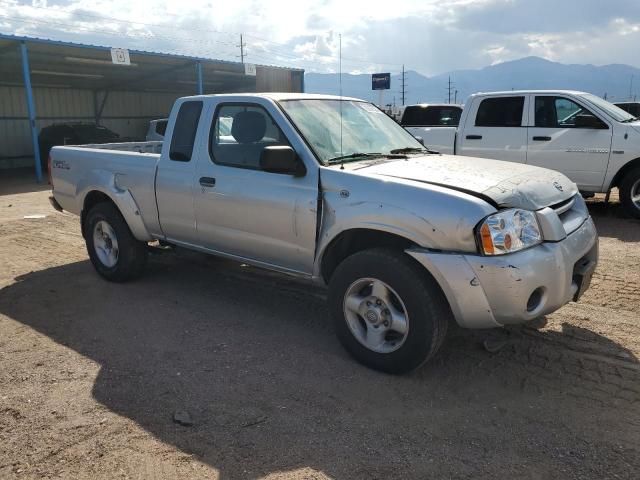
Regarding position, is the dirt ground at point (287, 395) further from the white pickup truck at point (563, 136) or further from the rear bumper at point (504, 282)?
the white pickup truck at point (563, 136)

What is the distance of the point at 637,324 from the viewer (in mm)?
4363

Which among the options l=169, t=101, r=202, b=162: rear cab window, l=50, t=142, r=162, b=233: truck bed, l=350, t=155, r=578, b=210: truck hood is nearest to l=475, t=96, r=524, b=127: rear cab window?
l=350, t=155, r=578, b=210: truck hood

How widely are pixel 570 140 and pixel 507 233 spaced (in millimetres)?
6321

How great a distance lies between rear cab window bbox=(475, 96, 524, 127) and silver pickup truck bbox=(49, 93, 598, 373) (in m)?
4.87

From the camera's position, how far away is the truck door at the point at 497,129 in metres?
9.06

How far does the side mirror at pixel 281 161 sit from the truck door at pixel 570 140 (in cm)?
625

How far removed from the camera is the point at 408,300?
134 inches

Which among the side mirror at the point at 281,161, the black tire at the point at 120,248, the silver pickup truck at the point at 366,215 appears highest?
the side mirror at the point at 281,161

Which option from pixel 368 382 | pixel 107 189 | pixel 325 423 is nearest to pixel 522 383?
pixel 368 382

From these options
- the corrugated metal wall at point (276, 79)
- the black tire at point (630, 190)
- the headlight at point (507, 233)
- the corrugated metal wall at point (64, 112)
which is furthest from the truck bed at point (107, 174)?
the corrugated metal wall at point (64, 112)

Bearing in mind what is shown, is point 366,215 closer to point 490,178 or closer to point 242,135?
point 490,178

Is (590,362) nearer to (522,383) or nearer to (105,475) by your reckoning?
(522,383)

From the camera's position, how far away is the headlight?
3.13 metres

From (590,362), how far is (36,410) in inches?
143
